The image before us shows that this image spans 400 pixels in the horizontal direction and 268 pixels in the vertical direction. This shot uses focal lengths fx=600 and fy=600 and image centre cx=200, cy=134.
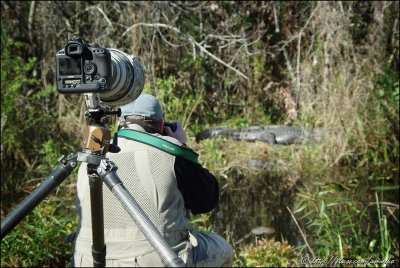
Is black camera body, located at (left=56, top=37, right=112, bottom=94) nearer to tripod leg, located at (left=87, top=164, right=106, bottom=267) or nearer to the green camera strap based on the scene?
tripod leg, located at (left=87, top=164, right=106, bottom=267)

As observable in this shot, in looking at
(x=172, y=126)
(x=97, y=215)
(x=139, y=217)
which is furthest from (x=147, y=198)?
(x=139, y=217)

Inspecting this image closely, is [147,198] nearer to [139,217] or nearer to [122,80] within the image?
[122,80]

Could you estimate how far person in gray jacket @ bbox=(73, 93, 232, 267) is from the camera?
108 inches

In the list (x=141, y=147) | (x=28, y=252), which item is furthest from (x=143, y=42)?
(x=141, y=147)

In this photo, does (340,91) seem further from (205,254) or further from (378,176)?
(205,254)

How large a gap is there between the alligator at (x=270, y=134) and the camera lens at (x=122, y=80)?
5.38 m

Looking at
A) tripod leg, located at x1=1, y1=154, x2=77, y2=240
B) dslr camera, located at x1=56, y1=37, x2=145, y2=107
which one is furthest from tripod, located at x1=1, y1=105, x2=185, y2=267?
dslr camera, located at x1=56, y1=37, x2=145, y2=107

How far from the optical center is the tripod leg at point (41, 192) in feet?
6.01

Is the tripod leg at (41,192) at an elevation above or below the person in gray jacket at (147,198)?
above

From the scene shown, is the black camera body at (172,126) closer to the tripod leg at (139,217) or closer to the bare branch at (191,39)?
the tripod leg at (139,217)

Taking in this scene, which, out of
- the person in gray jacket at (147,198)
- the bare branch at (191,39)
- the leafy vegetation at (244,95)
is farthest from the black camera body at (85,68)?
the bare branch at (191,39)

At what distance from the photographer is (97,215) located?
2033 millimetres

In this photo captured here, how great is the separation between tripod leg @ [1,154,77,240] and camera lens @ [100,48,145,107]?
8.5 inches

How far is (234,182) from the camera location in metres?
6.43
